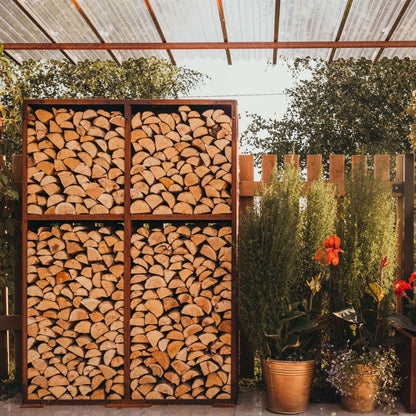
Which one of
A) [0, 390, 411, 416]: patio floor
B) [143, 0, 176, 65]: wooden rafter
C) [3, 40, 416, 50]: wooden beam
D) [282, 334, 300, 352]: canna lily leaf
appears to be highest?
[143, 0, 176, 65]: wooden rafter

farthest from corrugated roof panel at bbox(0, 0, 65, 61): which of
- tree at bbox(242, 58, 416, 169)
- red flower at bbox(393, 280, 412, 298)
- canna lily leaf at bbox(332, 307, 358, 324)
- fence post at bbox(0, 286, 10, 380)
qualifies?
tree at bbox(242, 58, 416, 169)

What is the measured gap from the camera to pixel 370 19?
3.65 m

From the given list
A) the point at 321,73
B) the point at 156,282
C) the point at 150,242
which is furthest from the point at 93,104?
the point at 321,73

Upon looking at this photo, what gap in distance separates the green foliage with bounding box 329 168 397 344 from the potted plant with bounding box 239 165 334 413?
0.91 ft

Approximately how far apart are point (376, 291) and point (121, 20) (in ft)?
9.33

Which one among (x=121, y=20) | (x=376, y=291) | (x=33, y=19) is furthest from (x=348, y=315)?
(x=33, y=19)

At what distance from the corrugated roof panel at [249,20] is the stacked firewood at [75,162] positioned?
3.69ft

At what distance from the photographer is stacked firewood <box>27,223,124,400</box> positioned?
149 inches

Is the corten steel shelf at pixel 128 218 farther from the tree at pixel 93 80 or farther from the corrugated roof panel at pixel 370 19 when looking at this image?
the tree at pixel 93 80

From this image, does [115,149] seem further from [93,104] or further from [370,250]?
[370,250]

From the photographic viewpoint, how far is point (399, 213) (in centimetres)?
423

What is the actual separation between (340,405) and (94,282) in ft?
6.96

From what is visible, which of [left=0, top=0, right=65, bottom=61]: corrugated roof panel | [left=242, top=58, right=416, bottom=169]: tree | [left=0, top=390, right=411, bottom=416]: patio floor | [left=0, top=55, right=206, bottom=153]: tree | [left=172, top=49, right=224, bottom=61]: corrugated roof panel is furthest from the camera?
[left=0, top=55, right=206, bottom=153]: tree

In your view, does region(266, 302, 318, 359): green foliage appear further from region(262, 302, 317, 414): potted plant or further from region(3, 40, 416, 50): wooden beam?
region(3, 40, 416, 50): wooden beam
